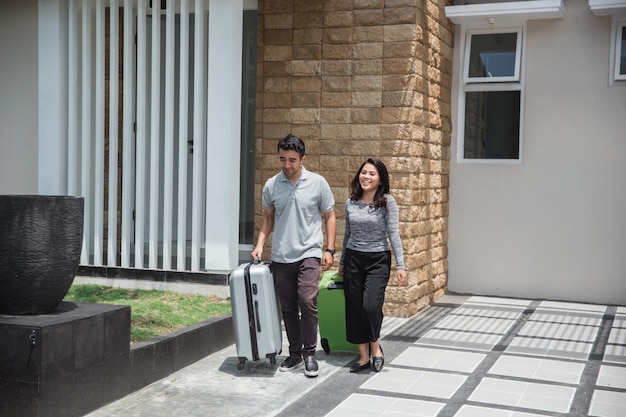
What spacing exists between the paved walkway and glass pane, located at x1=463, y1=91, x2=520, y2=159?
2.40m

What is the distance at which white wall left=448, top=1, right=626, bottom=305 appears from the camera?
29.9ft

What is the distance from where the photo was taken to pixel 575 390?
18.8 ft

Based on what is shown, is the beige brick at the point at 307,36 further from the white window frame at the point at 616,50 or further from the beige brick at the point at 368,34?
the white window frame at the point at 616,50

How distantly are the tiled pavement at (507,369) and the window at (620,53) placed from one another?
2582 millimetres

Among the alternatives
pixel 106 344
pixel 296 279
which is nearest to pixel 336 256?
pixel 296 279

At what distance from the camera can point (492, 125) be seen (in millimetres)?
9648

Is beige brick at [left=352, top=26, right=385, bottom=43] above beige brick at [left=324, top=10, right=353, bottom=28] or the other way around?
the other way around

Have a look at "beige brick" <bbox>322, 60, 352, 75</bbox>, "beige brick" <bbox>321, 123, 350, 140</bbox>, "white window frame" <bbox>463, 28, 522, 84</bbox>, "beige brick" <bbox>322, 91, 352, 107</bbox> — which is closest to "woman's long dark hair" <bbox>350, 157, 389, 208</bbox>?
"beige brick" <bbox>321, 123, 350, 140</bbox>

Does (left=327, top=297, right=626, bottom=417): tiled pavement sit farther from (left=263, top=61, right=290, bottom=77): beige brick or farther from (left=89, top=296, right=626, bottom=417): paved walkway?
(left=263, top=61, right=290, bottom=77): beige brick

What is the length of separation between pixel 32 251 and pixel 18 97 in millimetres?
5119

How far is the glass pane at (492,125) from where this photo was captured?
9.54m

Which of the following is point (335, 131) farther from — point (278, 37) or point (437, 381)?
point (437, 381)

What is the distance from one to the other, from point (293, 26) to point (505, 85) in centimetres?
263

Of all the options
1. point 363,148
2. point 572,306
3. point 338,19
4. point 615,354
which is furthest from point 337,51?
point 615,354
